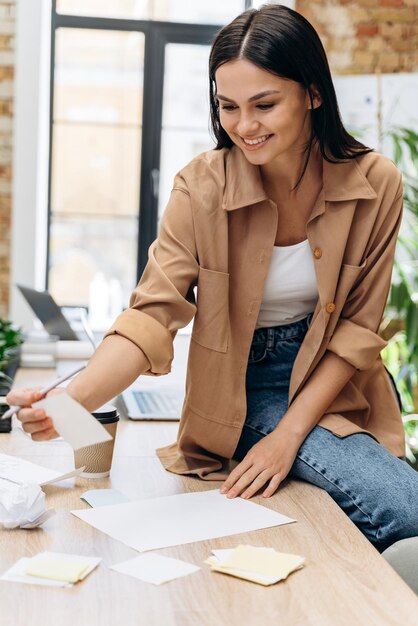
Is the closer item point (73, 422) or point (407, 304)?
point (73, 422)

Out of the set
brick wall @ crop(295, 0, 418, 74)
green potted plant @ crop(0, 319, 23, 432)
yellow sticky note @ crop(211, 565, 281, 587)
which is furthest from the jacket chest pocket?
brick wall @ crop(295, 0, 418, 74)

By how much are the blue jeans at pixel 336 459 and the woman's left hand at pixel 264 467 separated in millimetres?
31

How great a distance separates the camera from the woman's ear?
64.1 inches

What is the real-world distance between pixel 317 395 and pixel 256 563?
562mm

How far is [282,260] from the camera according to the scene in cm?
171

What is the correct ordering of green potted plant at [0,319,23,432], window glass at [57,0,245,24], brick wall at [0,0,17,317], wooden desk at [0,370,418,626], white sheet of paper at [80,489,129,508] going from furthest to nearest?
window glass at [57,0,245,24], brick wall at [0,0,17,317], green potted plant at [0,319,23,432], white sheet of paper at [80,489,129,508], wooden desk at [0,370,418,626]

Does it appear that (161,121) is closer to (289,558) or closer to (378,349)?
A: (378,349)

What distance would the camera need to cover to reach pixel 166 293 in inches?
61.4

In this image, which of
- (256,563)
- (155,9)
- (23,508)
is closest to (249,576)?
(256,563)

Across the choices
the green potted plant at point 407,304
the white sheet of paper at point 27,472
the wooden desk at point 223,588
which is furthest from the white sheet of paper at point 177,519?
the green potted plant at point 407,304

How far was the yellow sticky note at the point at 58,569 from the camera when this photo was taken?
3.54 feet

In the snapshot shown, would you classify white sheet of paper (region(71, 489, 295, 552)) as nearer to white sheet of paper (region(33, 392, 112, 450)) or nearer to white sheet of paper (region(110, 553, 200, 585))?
white sheet of paper (region(110, 553, 200, 585))

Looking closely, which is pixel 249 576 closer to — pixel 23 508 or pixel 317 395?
pixel 23 508

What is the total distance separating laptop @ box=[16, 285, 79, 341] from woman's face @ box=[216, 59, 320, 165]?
120cm
